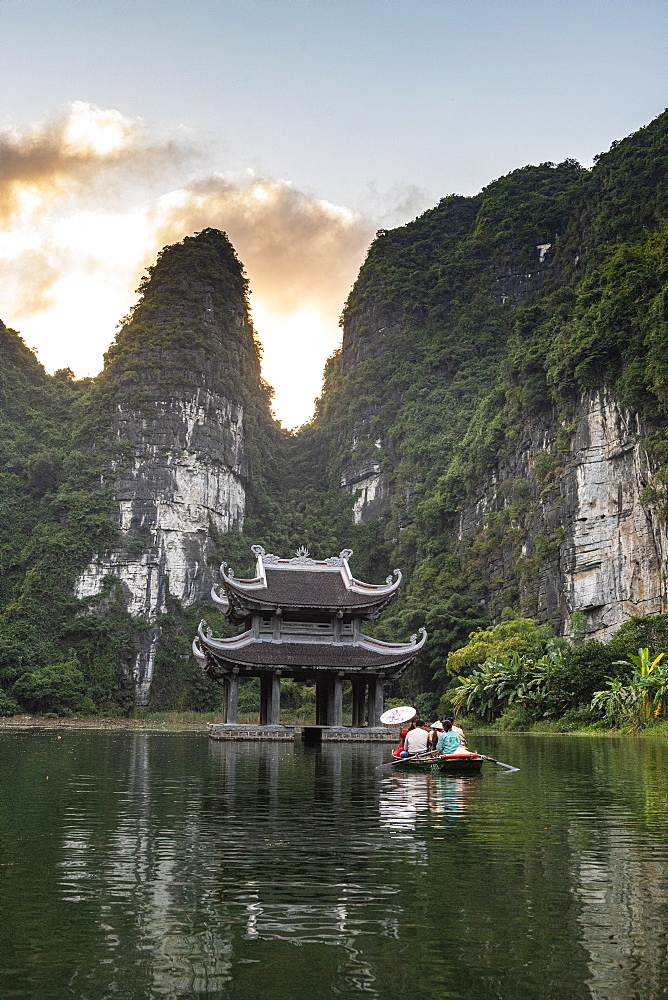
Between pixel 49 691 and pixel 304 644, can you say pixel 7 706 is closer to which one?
pixel 49 691

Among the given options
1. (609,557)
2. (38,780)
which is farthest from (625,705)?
(38,780)

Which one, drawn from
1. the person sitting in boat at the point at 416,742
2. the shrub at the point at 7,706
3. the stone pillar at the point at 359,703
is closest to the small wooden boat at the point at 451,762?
the person sitting in boat at the point at 416,742

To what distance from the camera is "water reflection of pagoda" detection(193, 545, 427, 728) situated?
87.8 ft

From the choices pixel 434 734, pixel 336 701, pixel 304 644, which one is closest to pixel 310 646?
pixel 304 644

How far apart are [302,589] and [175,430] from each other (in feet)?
166

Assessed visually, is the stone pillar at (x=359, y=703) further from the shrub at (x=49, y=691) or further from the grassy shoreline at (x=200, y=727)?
the shrub at (x=49, y=691)

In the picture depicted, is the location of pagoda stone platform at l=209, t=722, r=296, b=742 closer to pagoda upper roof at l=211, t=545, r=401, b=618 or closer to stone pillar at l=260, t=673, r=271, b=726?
stone pillar at l=260, t=673, r=271, b=726

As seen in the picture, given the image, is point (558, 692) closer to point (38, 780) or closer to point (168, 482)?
point (38, 780)

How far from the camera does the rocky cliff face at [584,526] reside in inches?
1697

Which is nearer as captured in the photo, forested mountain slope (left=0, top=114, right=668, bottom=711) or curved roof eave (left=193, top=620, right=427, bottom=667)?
curved roof eave (left=193, top=620, right=427, bottom=667)

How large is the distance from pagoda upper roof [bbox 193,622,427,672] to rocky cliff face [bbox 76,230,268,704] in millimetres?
41871

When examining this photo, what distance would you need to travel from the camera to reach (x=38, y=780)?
1310 centimetres

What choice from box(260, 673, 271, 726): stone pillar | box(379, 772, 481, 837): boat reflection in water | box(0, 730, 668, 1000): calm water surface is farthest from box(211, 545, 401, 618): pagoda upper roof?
box(0, 730, 668, 1000): calm water surface

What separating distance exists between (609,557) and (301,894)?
1660 inches
